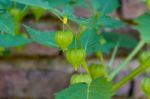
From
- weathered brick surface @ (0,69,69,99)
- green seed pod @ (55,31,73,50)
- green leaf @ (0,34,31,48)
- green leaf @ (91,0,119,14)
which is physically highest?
green leaf @ (91,0,119,14)

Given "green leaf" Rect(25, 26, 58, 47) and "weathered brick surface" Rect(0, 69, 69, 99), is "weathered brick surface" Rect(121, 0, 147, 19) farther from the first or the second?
"green leaf" Rect(25, 26, 58, 47)

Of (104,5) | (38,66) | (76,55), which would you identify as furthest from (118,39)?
(76,55)

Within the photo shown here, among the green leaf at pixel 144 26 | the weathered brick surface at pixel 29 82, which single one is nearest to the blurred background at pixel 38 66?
the weathered brick surface at pixel 29 82

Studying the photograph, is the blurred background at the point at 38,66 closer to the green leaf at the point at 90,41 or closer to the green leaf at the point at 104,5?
the green leaf at the point at 104,5

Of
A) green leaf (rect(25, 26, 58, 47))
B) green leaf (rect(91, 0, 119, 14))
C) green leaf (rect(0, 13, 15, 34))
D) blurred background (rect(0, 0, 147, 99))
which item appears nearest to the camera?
green leaf (rect(0, 13, 15, 34))

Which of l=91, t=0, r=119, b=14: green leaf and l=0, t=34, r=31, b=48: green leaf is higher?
l=91, t=0, r=119, b=14: green leaf

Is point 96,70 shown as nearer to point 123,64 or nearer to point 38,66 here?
point 123,64

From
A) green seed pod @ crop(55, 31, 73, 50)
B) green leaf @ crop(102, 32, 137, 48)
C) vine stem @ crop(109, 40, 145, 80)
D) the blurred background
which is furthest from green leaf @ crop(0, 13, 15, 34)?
the blurred background
